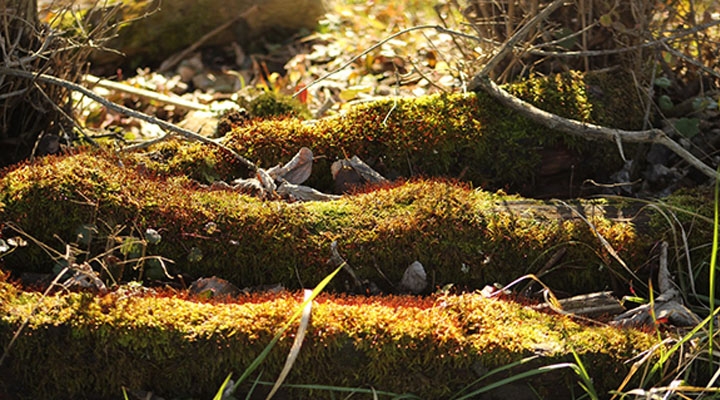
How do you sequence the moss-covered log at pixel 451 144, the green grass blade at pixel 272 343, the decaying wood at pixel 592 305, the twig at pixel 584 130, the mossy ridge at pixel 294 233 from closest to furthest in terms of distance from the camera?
the green grass blade at pixel 272 343 < the decaying wood at pixel 592 305 < the mossy ridge at pixel 294 233 < the twig at pixel 584 130 < the moss-covered log at pixel 451 144

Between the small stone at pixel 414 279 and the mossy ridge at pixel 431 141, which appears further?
the mossy ridge at pixel 431 141

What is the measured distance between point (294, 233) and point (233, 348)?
0.73 m

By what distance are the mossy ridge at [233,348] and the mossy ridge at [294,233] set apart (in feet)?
1.45

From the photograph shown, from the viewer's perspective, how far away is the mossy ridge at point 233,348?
2684mm

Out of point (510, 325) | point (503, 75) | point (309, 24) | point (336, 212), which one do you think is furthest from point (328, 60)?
point (510, 325)

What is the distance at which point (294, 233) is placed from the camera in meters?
3.28

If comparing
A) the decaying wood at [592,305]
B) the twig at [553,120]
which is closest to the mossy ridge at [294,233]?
the decaying wood at [592,305]

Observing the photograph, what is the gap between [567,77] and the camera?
4273 mm

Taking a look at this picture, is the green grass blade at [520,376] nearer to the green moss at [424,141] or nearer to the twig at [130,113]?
the green moss at [424,141]

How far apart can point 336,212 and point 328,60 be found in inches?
130

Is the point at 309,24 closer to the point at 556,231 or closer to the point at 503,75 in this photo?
the point at 503,75

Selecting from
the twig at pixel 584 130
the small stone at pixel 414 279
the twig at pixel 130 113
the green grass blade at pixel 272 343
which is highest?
the twig at pixel 130 113

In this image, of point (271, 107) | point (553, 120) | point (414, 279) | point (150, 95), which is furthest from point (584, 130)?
point (150, 95)

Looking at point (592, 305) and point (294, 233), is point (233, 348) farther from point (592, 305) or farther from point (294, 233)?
→ point (592, 305)
